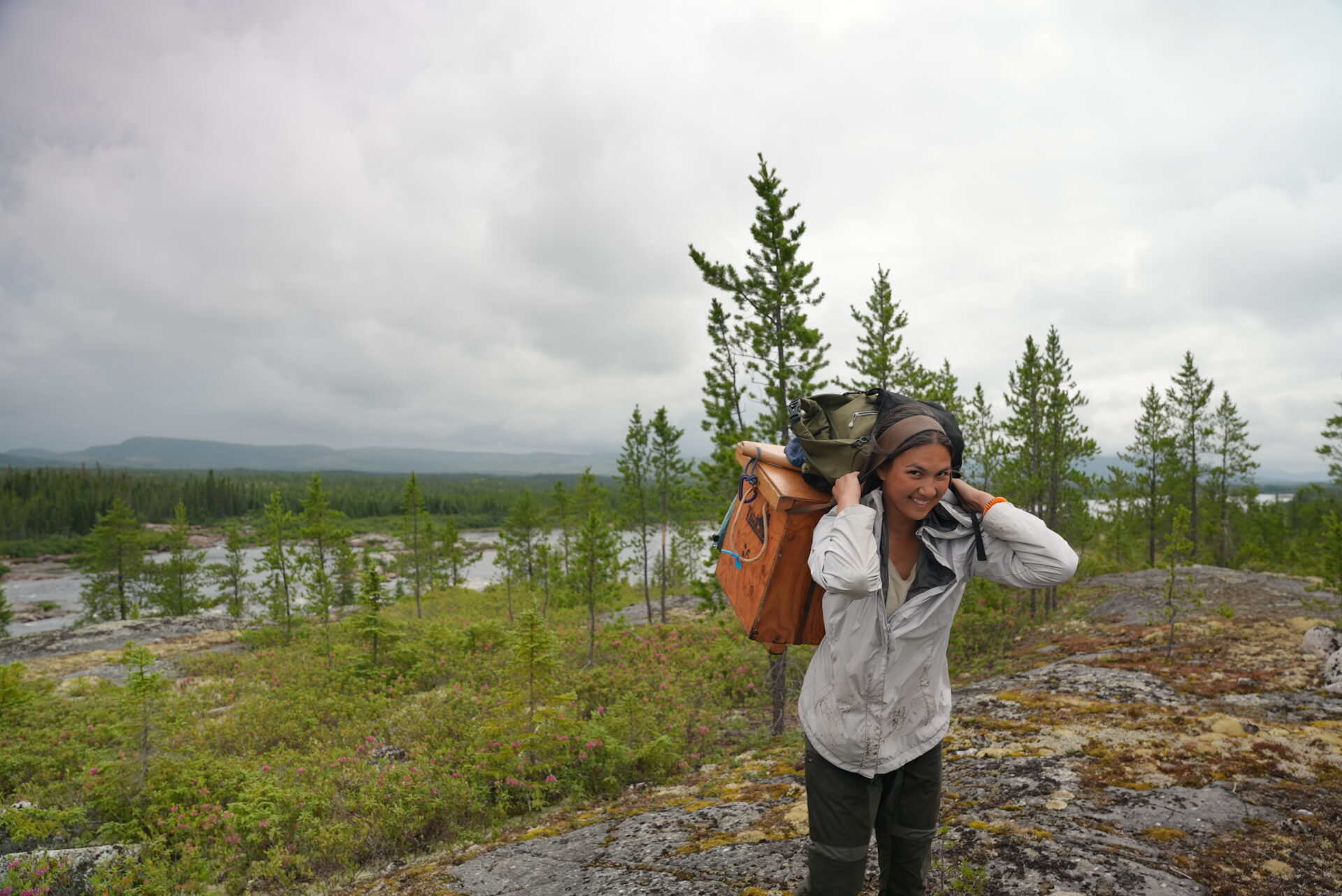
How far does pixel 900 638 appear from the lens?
2445mm

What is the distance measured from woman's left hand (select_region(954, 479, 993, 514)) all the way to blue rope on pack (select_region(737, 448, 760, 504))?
978 mm

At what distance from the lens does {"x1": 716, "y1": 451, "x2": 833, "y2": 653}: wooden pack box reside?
2607 millimetres

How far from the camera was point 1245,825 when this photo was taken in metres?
3.94

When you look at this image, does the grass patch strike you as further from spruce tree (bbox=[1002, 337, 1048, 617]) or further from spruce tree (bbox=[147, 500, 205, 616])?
spruce tree (bbox=[147, 500, 205, 616])

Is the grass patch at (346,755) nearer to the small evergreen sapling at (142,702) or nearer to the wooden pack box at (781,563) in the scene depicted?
the small evergreen sapling at (142,702)

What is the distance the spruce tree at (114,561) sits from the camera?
37.2m

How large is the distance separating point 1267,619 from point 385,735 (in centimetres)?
1953

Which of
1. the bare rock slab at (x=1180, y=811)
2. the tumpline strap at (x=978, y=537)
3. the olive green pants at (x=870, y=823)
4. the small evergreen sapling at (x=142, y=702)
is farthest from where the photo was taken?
the small evergreen sapling at (x=142, y=702)

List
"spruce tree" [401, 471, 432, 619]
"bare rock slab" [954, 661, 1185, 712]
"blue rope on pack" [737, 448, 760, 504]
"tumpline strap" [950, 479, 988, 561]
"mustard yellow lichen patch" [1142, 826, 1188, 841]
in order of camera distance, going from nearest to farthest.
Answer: "tumpline strap" [950, 479, 988, 561]
"blue rope on pack" [737, 448, 760, 504]
"mustard yellow lichen patch" [1142, 826, 1188, 841]
"bare rock slab" [954, 661, 1185, 712]
"spruce tree" [401, 471, 432, 619]

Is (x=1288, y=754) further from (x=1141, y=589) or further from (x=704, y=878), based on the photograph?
(x=1141, y=589)

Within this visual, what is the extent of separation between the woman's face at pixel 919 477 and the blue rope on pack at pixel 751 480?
0.72 metres

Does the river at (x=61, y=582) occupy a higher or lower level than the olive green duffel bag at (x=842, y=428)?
lower

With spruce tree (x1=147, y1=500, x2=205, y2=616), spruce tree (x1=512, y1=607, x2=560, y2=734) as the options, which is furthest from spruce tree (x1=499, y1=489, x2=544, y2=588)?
spruce tree (x1=147, y1=500, x2=205, y2=616)


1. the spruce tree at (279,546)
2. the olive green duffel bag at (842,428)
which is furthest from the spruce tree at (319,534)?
the olive green duffel bag at (842,428)
